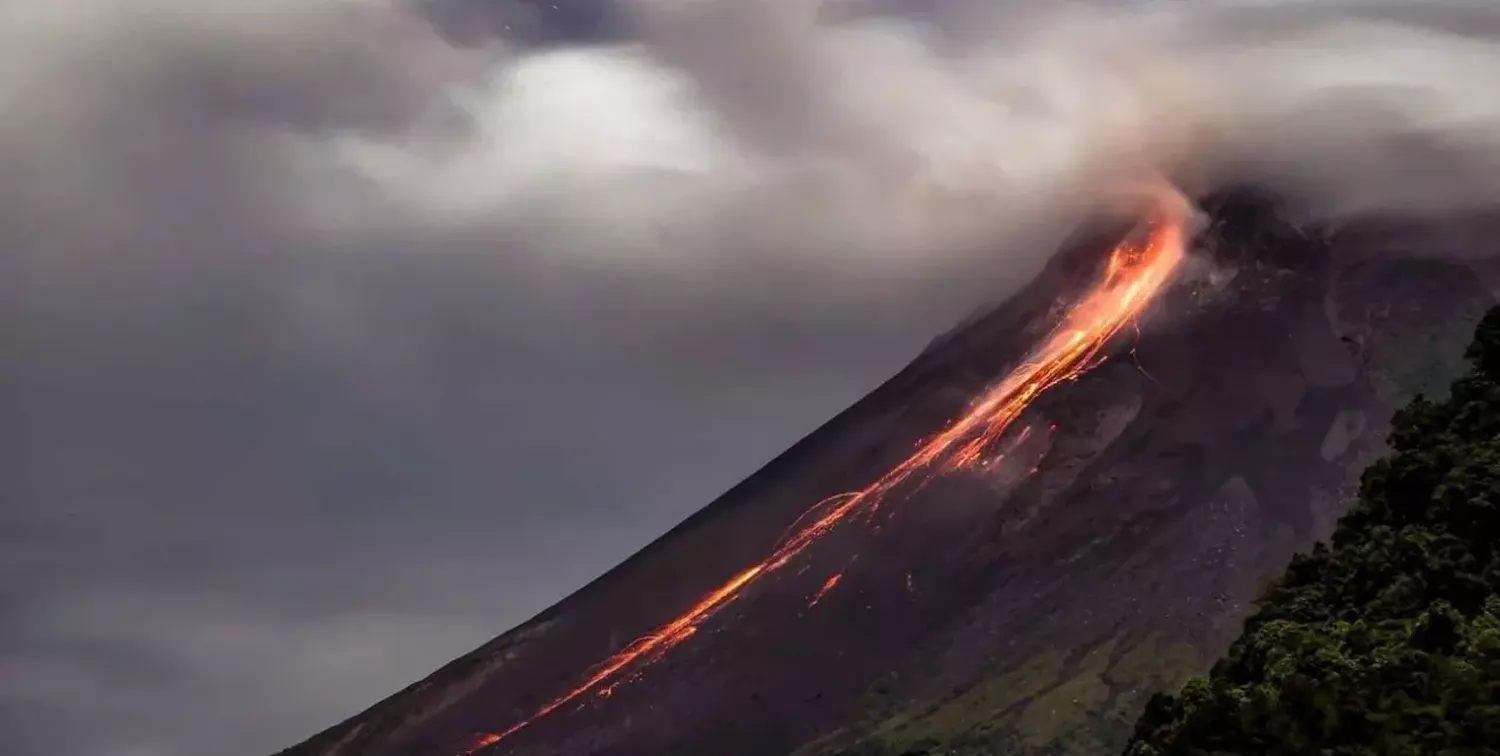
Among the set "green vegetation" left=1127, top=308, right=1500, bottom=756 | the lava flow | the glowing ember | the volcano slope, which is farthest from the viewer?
the lava flow

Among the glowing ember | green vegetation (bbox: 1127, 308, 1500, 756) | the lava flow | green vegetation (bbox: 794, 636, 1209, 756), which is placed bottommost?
green vegetation (bbox: 794, 636, 1209, 756)

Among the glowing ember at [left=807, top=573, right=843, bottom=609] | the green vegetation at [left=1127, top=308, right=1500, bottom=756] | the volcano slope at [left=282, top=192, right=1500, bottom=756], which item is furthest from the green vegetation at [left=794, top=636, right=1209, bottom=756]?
the green vegetation at [left=1127, top=308, right=1500, bottom=756]

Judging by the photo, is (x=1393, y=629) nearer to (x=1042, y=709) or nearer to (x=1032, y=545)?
(x=1042, y=709)

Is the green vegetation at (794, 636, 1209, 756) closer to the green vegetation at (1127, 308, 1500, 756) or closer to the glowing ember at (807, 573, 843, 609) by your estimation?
the glowing ember at (807, 573, 843, 609)

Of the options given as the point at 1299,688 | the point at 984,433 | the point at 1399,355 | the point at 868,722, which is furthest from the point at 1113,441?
the point at 1299,688

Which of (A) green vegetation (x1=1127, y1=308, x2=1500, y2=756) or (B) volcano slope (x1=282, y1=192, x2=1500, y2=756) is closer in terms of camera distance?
(A) green vegetation (x1=1127, y1=308, x2=1500, y2=756)

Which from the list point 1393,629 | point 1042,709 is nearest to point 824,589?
point 1042,709

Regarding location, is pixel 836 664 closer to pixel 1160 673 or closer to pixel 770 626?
pixel 770 626
